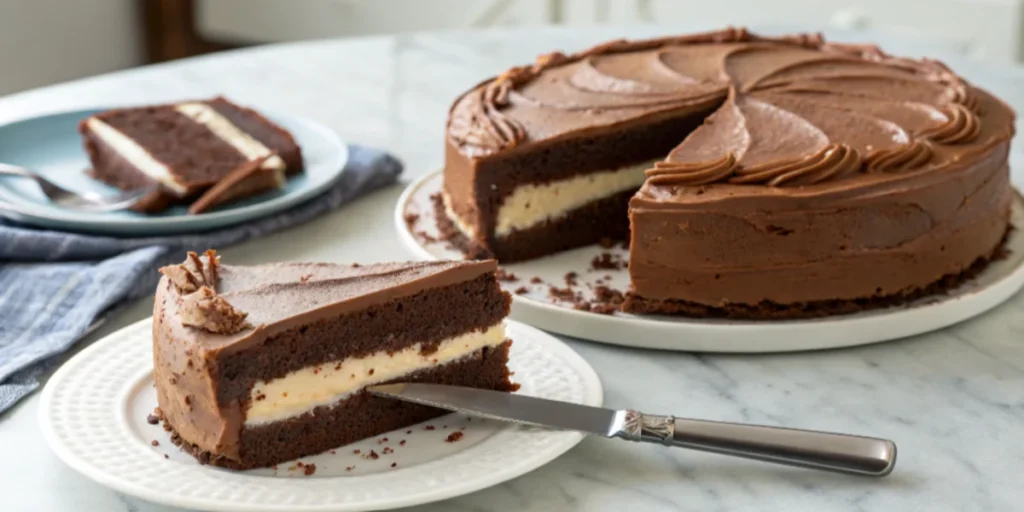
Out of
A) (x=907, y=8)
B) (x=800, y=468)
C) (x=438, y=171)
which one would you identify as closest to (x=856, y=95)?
(x=438, y=171)

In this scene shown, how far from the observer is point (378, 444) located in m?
2.20

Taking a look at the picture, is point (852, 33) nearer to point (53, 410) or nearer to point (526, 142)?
point (526, 142)

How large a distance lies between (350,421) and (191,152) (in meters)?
1.62

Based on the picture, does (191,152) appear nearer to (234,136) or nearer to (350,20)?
(234,136)

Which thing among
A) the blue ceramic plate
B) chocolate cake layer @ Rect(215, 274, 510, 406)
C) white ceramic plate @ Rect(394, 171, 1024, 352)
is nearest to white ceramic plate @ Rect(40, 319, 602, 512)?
chocolate cake layer @ Rect(215, 274, 510, 406)

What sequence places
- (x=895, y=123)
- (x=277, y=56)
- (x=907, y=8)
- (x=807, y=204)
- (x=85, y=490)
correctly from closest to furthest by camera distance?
(x=85, y=490), (x=807, y=204), (x=895, y=123), (x=277, y=56), (x=907, y=8)

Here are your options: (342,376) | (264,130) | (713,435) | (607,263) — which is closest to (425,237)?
(607,263)

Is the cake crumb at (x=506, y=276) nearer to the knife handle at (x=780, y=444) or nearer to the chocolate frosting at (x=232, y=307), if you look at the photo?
the chocolate frosting at (x=232, y=307)

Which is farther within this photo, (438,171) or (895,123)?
(438,171)

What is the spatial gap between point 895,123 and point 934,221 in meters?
0.37

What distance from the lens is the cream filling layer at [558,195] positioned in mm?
3283

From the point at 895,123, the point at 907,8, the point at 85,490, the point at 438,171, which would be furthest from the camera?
the point at 907,8

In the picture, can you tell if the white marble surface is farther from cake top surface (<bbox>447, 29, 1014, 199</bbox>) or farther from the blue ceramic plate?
cake top surface (<bbox>447, 29, 1014, 199</bbox>)

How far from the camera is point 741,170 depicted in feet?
9.06
